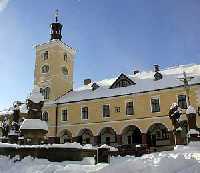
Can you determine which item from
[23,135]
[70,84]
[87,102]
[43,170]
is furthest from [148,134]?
[43,170]

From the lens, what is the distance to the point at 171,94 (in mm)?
34844

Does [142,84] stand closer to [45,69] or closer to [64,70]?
[64,70]

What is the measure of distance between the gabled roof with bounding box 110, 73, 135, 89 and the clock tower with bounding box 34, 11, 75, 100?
9.01 meters

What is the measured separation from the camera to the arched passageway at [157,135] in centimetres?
3584

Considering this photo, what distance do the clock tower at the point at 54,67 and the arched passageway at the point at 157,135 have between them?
14287mm

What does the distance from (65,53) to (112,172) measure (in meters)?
40.1

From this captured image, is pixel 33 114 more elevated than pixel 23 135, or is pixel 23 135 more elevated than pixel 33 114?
pixel 33 114

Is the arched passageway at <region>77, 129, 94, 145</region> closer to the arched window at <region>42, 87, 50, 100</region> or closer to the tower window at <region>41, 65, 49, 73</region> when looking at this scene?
the arched window at <region>42, 87, 50, 100</region>

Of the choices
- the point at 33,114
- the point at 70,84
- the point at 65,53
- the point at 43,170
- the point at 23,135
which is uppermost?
the point at 65,53

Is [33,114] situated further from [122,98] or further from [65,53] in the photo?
[65,53]

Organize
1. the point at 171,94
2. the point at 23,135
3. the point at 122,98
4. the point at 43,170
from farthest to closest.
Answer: the point at 122,98 < the point at 171,94 < the point at 23,135 < the point at 43,170

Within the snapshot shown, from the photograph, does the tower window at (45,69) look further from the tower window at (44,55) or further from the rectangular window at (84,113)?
the rectangular window at (84,113)

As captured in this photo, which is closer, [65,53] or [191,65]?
[191,65]

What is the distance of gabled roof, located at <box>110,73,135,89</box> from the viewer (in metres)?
38.9
